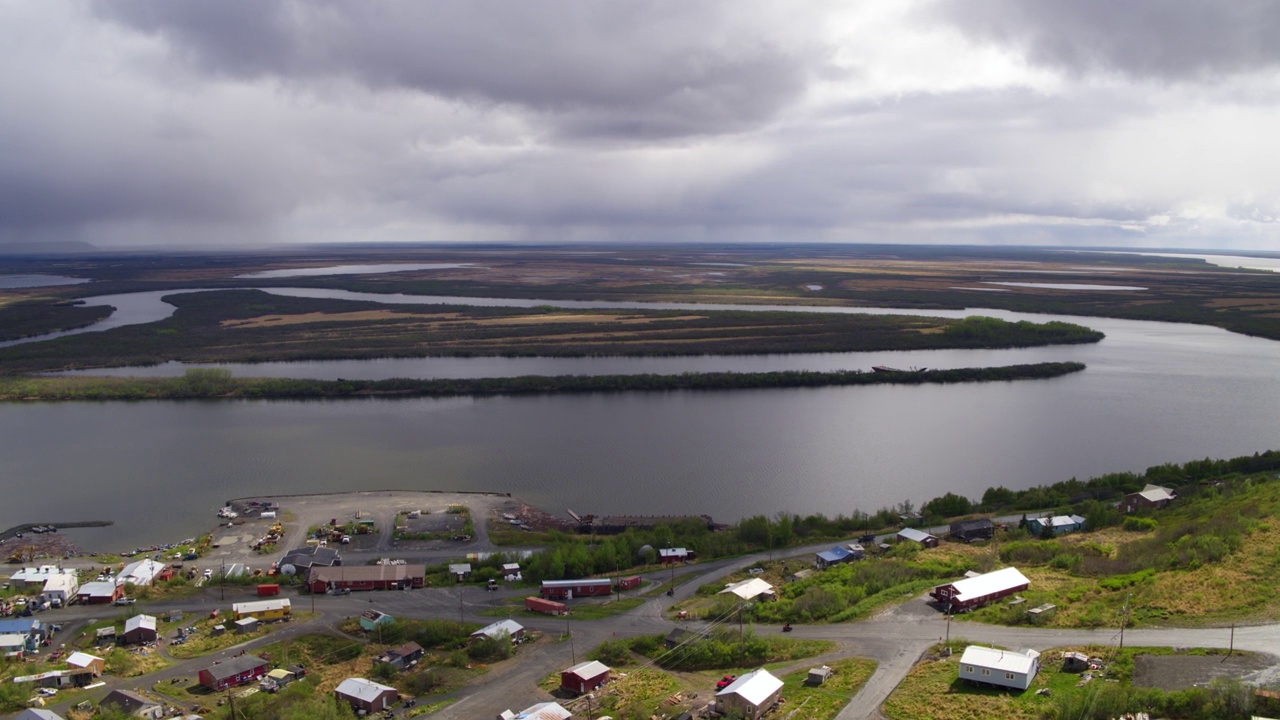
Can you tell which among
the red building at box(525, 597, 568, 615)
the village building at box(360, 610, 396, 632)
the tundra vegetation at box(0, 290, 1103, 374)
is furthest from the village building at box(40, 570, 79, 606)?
the tundra vegetation at box(0, 290, 1103, 374)

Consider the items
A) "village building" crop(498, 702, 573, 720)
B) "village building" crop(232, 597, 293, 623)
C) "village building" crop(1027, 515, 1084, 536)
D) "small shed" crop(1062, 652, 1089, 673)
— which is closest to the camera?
"village building" crop(498, 702, 573, 720)

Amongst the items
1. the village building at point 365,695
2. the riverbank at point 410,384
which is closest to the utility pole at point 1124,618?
the village building at point 365,695

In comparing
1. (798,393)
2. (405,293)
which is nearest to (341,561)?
(798,393)

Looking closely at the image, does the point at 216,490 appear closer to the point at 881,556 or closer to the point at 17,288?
the point at 881,556

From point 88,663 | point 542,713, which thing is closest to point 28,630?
point 88,663

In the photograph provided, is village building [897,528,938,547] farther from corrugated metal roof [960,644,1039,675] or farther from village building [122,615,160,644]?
village building [122,615,160,644]

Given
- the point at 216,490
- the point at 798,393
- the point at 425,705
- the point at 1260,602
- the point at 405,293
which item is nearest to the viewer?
the point at 425,705
